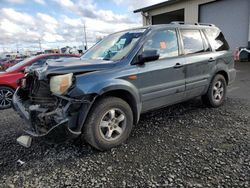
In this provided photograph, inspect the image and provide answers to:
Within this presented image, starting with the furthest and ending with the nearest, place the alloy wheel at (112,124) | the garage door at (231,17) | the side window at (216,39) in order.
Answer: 1. the garage door at (231,17)
2. the side window at (216,39)
3. the alloy wheel at (112,124)

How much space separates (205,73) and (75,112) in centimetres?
295

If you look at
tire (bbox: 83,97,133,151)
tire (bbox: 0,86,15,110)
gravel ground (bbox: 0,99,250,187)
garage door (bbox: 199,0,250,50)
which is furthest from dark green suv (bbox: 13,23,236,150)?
garage door (bbox: 199,0,250,50)

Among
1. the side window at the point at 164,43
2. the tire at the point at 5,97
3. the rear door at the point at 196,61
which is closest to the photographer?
the side window at the point at 164,43

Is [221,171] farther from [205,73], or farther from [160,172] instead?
[205,73]

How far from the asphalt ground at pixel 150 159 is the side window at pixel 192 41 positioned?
4.44ft

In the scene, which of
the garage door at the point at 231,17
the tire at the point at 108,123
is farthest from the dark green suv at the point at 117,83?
the garage door at the point at 231,17

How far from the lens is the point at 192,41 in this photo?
4.64 meters

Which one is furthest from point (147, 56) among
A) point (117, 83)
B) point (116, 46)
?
point (116, 46)

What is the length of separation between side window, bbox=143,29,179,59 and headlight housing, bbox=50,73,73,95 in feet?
4.62

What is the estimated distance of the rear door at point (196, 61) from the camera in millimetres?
4438

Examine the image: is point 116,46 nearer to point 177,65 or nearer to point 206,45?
point 177,65

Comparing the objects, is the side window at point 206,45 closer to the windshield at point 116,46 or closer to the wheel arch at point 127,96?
the windshield at point 116,46

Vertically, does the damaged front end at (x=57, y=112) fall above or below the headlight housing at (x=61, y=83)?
below

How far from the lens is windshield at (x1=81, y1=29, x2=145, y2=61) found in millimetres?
3852
